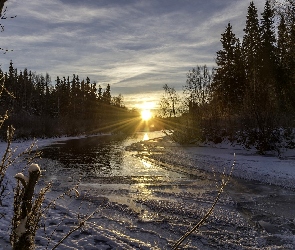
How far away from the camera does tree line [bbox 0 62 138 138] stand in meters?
44.7

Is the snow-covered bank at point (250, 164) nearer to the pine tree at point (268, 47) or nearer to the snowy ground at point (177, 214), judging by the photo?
the snowy ground at point (177, 214)

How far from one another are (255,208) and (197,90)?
92.4ft

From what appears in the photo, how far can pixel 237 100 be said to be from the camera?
122 feet

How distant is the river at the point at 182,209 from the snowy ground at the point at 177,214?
0.02 metres

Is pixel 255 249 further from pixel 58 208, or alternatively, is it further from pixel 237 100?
pixel 237 100

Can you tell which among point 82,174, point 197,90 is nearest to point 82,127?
point 197,90

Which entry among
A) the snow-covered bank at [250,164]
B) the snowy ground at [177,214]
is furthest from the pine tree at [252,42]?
Answer: the snowy ground at [177,214]

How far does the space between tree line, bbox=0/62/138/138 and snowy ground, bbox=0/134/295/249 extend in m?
30.3

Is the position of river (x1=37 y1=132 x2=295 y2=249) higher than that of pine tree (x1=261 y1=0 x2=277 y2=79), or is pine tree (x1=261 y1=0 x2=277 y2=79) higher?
pine tree (x1=261 y1=0 x2=277 y2=79)

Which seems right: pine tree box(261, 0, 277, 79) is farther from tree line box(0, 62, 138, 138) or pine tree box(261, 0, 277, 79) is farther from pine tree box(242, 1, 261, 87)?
tree line box(0, 62, 138, 138)

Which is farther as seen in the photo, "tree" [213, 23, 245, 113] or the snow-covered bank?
"tree" [213, 23, 245, 113]

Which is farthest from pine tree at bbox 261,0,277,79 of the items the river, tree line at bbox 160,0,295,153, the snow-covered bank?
the river

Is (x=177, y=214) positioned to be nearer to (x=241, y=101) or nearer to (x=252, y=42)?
(x=241, y=101)

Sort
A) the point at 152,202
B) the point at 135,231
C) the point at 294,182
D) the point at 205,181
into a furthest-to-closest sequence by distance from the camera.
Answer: the point at 205,181 < the point at 294,182 < the point at 152,202 < the point at 135,231
